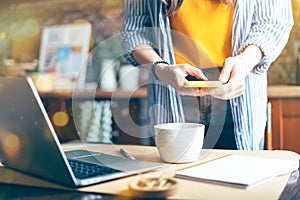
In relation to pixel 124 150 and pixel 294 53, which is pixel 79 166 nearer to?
pixel 124 150

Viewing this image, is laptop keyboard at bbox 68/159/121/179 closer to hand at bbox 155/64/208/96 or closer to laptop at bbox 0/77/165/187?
laptop at bbox 0/77/165/187

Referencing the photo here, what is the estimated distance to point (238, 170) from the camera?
2.48 feet

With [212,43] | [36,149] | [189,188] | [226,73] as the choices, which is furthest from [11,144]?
[212,43]

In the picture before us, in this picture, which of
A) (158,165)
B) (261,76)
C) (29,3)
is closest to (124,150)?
(158,165)

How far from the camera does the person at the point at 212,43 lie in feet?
4.17

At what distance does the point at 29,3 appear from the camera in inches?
122

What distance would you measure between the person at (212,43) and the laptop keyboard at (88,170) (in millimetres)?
491

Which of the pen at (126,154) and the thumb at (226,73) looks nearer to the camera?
the pen at (126,154)

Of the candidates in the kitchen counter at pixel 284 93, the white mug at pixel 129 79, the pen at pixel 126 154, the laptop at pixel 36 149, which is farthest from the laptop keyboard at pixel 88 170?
the white mug at pixel 129 79

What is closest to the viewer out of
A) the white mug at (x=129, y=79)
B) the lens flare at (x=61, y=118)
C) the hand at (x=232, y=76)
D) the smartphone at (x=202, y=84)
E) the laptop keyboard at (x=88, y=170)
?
the laptop keyboard at (x=88, y=170)

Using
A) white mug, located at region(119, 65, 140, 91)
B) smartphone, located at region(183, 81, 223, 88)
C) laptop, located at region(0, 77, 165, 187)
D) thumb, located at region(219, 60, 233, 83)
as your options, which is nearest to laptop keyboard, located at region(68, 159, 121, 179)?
laptop, located at region(0, 77, 165, 187)

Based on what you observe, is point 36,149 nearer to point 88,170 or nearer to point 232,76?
point 88,170

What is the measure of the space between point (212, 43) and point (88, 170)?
71 cm

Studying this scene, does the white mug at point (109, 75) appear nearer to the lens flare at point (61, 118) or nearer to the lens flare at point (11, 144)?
the lens flare at point (61, 118)
